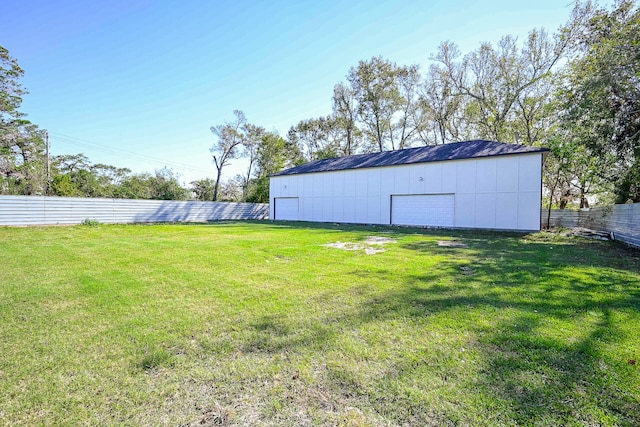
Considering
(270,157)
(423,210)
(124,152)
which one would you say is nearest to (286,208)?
(423,210)

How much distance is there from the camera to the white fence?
11.9 meters

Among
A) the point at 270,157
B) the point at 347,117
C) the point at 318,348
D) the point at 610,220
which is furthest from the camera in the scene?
the point at 270,157

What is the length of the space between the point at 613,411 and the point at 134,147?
35432 millimetres

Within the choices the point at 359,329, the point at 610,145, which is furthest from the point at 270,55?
the point at 359,329

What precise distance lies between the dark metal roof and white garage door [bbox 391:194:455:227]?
190cm

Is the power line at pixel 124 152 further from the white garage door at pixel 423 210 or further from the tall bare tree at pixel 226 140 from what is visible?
the white garage door at pixel 423 210

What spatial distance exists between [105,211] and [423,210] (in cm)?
1714

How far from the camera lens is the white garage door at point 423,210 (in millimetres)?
13766

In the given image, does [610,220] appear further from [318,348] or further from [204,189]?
[204,189]

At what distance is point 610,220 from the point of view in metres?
11.5

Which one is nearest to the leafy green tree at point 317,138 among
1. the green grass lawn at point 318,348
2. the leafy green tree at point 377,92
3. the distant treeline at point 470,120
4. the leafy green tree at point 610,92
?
the distant treeline at point 470,120

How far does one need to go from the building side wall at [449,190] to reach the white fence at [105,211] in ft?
23.1

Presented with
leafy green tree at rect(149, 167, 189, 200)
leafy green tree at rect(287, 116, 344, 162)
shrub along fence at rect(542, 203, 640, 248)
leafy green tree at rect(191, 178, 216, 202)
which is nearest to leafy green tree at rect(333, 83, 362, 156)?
leafy green tree at rect(287, 116, 344, 162)

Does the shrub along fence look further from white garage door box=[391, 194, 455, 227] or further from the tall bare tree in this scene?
the tall bare tree
